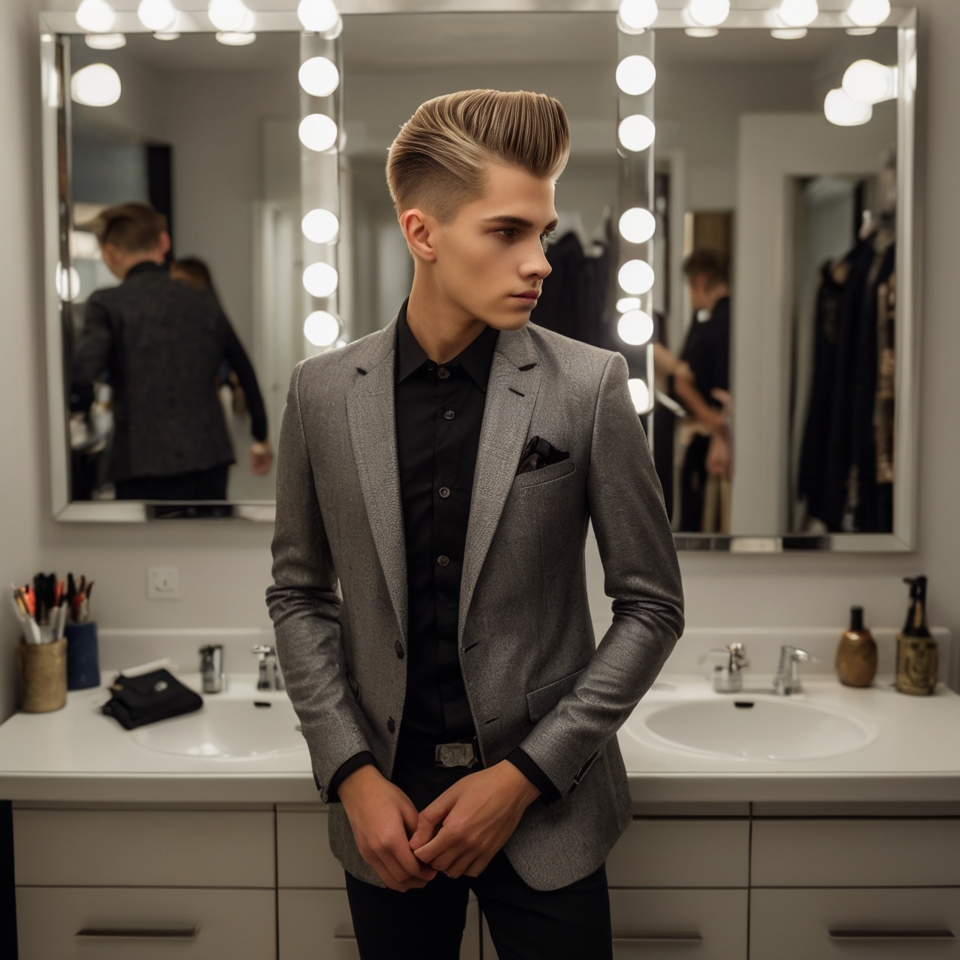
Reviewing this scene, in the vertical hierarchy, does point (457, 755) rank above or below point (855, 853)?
above

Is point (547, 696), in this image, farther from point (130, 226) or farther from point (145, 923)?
point (130, 226)

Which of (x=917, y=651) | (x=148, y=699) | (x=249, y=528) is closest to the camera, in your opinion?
(x=148, y=699)

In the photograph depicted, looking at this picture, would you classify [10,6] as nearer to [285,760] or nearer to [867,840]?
[285,760]

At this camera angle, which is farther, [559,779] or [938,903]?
[938,903]

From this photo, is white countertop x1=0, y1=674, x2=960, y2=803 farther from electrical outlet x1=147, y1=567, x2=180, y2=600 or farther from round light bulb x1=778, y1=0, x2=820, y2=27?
round light bulb x1=778, y1=0, x2=820, y2=27

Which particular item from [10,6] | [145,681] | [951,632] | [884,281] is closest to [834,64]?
[884,281]

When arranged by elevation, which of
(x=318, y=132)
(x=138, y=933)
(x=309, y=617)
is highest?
(x=318, y=132)

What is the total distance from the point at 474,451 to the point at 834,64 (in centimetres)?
119

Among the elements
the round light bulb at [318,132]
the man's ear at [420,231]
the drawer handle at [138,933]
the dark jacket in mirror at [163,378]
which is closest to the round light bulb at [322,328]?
the dark jacket in mirror at [163,378]

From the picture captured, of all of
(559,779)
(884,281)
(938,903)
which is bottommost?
(938,903)

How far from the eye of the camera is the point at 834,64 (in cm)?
162

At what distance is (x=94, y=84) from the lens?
5.36 feet

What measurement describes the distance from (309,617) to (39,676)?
29.9 inches

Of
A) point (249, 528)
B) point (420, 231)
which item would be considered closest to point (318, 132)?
point (249, 528)
